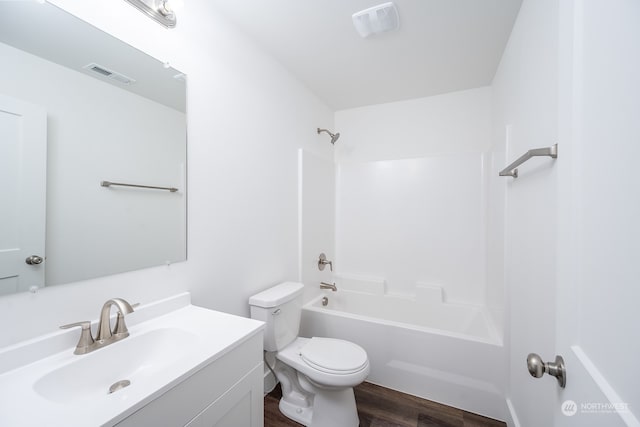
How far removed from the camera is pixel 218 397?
2.99ft

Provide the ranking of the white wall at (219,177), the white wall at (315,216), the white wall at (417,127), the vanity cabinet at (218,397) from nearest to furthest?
1. the vanity cabinet at (218,397)
2. the white wall at (219,177)
3. the white wall at (315,216)
4. the white wall at (417,127)

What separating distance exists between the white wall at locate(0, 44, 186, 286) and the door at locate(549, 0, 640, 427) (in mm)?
1440

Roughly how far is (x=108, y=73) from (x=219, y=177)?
639 millimetres

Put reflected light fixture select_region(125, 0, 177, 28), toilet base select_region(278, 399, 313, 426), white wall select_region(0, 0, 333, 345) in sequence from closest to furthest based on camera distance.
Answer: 1. white wall select_region(0, 0, 333, 345)
2. reflected light fixture select_region(125, 0, 177, 28)
3. toilet base select_region(278, 399, 313, 426)

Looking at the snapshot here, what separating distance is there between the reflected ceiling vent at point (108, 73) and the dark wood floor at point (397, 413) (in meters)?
1.99

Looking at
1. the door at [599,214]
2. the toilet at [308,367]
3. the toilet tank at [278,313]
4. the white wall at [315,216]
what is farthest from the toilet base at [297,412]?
the door at [599,214]

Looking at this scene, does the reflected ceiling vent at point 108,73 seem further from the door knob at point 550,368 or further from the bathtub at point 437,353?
the bathtub at point 437,353

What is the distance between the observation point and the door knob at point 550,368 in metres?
0.60

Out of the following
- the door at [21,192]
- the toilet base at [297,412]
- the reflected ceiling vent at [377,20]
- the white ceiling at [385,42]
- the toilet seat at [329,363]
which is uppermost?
the white ceiling at [385,42]

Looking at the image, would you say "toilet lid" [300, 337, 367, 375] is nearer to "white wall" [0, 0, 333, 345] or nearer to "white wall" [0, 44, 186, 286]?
"white wall" [0, 0, 333, 345]

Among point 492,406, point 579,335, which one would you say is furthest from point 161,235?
point 492,406

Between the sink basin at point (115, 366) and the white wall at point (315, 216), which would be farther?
the white wall at point (315, 216)

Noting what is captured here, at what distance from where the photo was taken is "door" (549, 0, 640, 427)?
408 millimetres

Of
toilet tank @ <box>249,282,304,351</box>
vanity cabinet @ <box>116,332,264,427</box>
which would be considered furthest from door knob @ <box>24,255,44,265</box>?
toilet tank @ <box>249,282,304,351</box>
